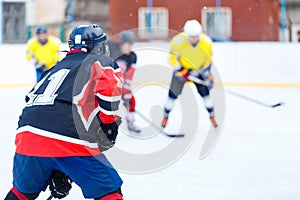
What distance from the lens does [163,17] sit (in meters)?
14.3

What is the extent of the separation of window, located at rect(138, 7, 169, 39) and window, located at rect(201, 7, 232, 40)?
77cm

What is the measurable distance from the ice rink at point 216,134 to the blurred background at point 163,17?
2.33 metres

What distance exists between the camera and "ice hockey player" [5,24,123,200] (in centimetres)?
255

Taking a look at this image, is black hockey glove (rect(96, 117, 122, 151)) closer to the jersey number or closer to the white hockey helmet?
the jersey number

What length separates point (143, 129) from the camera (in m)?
6.34

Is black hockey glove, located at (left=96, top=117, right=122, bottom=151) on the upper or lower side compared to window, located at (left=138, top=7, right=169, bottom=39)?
lower

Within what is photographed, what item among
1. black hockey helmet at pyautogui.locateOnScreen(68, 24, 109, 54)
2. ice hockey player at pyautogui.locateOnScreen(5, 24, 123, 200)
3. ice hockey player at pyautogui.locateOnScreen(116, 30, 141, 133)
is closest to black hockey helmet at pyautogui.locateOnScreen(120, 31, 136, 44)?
ice hockey player at pyautogui.locateOnScreen(116, 30, 141, 133)

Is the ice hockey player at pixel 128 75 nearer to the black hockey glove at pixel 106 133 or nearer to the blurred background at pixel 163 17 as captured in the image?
the black hockey glove at pixel 106 133

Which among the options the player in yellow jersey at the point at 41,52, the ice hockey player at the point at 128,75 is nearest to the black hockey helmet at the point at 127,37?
the ice hockey player at the point at 128,75

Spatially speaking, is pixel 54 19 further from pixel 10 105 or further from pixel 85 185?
pixel 85 185

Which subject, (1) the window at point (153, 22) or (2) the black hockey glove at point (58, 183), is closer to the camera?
(2) the black hockey glove at point (58, 183)

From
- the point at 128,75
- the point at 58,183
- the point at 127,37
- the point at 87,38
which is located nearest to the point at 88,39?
the point at 87,38

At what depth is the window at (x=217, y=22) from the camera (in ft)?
40.1

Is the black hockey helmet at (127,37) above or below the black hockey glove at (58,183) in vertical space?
above
